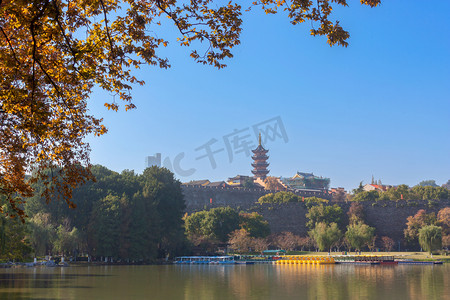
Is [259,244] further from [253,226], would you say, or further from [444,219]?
[444,219]

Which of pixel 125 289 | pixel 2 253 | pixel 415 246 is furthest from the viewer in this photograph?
pixel 415 246

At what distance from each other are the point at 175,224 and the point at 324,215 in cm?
2384

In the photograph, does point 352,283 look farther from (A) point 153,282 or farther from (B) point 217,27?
(B) point 217,27

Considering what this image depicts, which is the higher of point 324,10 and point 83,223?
point 324,10

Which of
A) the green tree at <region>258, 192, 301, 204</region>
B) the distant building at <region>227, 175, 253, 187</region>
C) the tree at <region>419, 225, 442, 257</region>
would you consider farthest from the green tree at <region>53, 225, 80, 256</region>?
the distant building at <region>227, 175, 253, 187</region>

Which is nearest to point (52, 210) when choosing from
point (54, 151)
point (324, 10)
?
point (54, 151)

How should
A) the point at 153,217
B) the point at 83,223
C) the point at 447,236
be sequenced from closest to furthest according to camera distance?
the point at 83,223
the point at 153,217
the point at 447,236

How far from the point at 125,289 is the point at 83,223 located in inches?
790

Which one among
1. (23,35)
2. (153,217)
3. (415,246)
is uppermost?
(23,35)

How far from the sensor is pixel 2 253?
24.9 meters

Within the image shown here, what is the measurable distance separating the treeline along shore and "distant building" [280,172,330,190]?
150ft

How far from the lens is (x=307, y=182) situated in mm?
126312


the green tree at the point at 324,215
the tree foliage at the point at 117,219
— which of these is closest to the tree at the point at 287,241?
the green tree at the point at 324,215

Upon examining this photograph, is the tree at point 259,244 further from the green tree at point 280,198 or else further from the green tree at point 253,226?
the green tree at point 280,198
